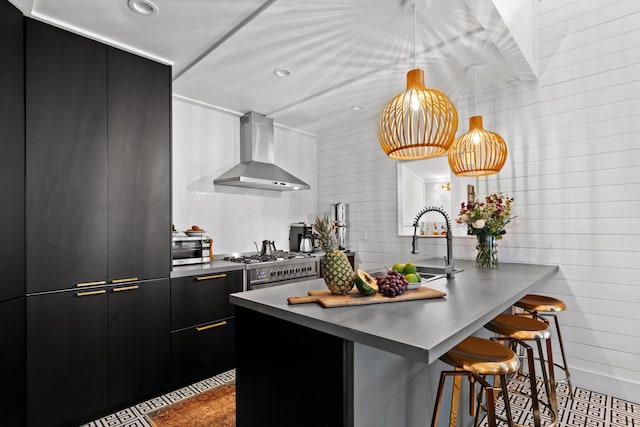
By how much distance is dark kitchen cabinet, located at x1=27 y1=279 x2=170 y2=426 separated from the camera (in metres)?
2.01

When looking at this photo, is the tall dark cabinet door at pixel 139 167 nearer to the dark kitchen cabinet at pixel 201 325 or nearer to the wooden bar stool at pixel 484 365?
the dark kitchen cabinet at pixel 201 325

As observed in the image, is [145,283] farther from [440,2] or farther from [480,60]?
[480,60]

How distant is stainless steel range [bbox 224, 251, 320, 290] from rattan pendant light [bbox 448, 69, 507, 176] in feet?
6.07

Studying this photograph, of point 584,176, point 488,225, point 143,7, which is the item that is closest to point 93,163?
point 143,7

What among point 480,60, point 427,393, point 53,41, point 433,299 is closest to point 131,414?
point 427,393

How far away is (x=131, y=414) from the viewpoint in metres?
2.29

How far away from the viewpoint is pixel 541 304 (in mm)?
2365

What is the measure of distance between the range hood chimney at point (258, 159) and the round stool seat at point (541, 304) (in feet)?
8.28

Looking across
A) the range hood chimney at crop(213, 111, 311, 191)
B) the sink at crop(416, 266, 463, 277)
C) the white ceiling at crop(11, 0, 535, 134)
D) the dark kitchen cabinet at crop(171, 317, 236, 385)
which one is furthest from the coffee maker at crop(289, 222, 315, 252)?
the sink at crop(416, 266, 463, 277)

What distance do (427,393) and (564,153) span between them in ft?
7.41

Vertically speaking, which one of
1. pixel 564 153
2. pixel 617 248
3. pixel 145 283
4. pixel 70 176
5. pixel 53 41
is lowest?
pixel 145 283

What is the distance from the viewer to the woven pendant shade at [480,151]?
101 inches

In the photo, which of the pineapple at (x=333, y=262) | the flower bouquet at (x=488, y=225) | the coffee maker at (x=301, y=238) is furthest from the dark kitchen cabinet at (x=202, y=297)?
the flower bouquet at (x=488, y=225)

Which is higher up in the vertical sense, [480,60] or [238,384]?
[480,60]
